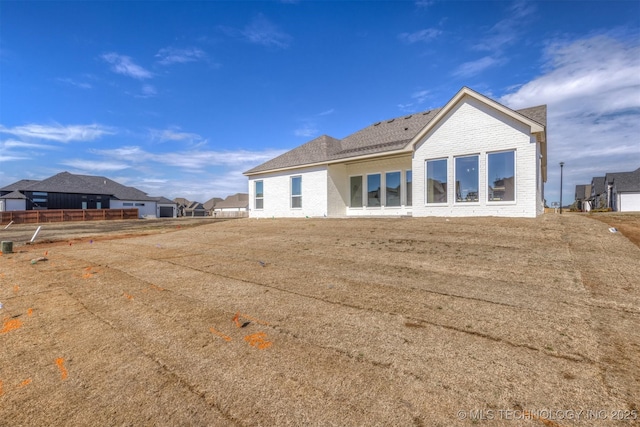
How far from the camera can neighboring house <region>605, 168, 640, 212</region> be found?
29500mm

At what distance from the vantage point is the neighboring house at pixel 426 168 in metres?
10.3

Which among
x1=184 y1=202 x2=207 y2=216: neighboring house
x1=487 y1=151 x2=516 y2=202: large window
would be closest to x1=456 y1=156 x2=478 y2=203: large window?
x1=487 y1=151 x2=516 y2=202: large window

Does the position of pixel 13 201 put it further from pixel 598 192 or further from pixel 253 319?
pixel 598 192

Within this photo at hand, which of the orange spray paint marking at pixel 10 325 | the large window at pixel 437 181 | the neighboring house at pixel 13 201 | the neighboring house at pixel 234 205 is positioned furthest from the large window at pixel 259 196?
the neighboring house at pixel 234 205

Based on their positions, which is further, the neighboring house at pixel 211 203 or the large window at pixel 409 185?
the neighboring house at pixel 211 203

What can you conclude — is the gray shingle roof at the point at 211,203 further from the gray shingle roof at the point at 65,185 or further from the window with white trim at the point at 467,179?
the window with white trim at the point at 467,179

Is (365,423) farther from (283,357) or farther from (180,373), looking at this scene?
(180,373)

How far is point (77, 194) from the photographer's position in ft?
135

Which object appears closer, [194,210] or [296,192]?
[296,192]

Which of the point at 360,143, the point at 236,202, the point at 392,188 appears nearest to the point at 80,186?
the point at 236,202

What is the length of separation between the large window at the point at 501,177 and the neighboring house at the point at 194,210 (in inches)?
3150

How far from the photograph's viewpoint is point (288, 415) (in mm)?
1946

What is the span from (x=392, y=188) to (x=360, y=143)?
3500mm

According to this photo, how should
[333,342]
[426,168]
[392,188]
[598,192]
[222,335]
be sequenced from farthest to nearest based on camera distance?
[598,192]
[392,188]
[426,168]
[222,335]
[333,342]
